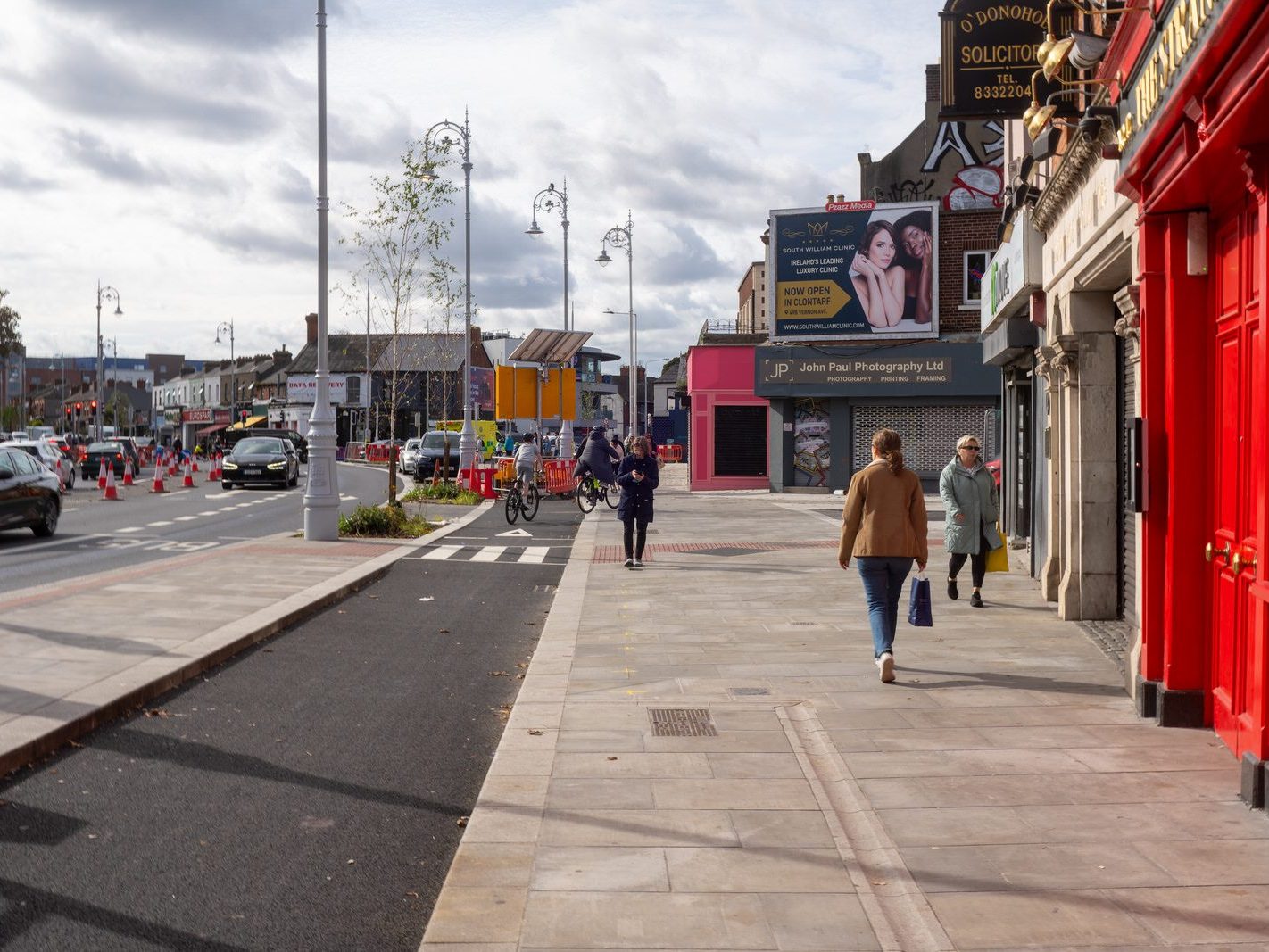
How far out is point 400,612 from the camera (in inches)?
486

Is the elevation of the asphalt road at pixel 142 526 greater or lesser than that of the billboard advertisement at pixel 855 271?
lesser

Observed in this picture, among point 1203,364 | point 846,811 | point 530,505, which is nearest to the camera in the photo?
point 846,811

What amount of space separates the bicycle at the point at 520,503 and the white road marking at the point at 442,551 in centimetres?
545

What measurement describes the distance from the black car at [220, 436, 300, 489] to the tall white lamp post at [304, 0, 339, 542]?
794 inches

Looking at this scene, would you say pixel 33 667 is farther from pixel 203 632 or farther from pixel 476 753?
pixel 476 753

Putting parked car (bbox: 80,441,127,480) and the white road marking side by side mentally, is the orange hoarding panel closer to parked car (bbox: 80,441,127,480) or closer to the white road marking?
parked car (bbox: 80,441,127,480)

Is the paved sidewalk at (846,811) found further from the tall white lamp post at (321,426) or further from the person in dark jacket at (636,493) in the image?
the tall white lamp post at (321,426)

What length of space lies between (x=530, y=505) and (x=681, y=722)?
1891 cm

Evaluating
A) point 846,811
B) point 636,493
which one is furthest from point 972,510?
point 846,811

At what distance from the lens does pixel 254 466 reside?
39.2 metres

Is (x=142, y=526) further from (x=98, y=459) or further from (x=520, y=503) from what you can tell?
(x=98, y=459)

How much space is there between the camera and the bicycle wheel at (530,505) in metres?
25.6

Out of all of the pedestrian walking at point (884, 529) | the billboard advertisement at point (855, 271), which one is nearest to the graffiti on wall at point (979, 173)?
the billboard advertisement at point (855, 271)

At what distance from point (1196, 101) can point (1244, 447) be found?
1561 millimetres
